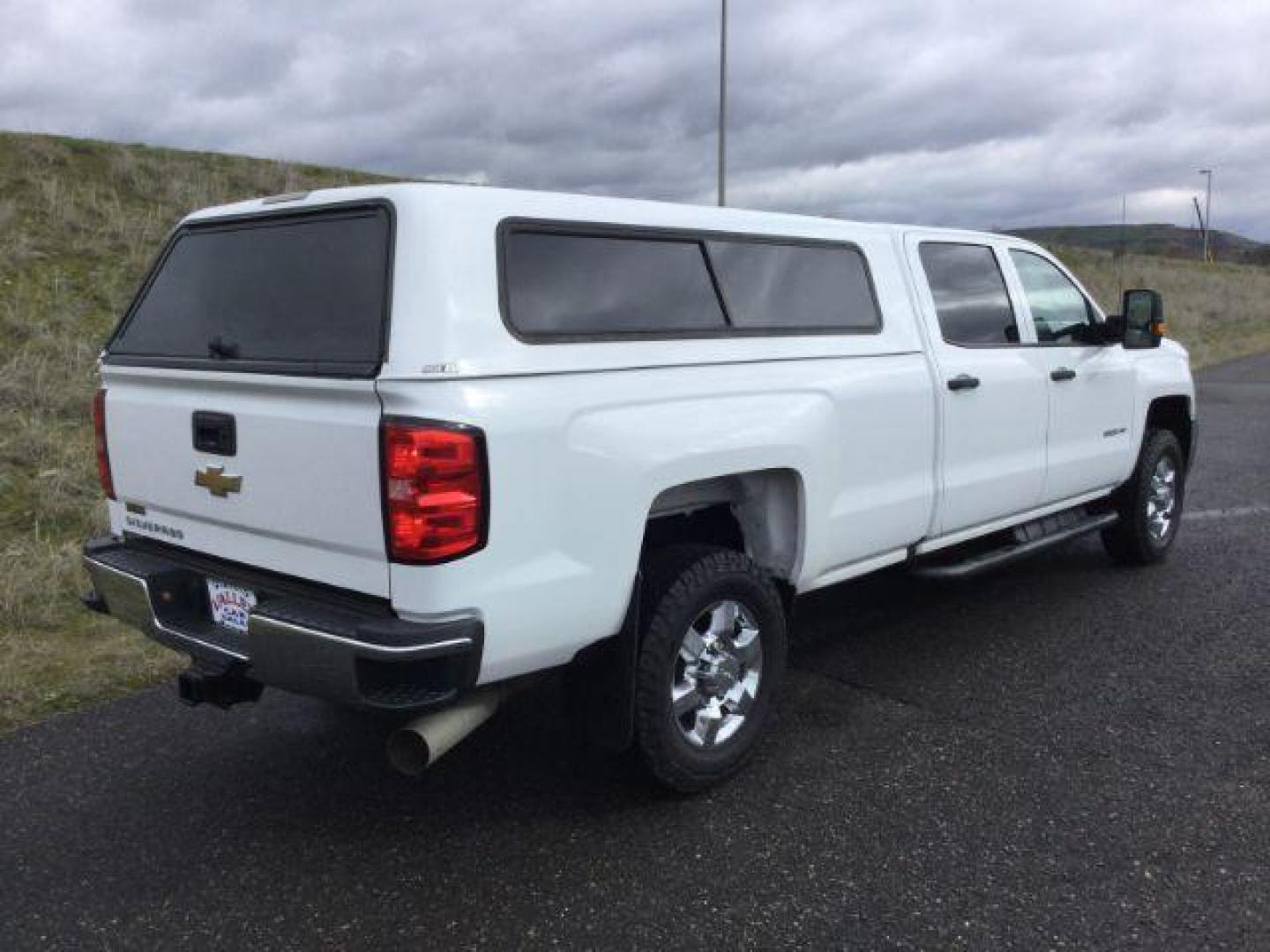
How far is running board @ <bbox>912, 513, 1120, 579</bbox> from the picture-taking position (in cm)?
466

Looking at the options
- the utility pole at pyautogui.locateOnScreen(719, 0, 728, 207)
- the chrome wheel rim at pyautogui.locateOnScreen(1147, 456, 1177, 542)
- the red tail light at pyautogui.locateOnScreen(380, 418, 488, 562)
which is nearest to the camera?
the red tail light at pyautogui.locateOnScreen(380, 418, 488, 562)

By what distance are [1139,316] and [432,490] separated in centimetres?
414

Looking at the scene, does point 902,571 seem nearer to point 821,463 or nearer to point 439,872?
point 821,463

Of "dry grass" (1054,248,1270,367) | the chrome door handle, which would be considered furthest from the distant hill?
the chrome door handle

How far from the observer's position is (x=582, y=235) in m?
3.31

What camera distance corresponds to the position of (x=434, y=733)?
9.73 ft

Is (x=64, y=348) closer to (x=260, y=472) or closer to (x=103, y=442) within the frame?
(x=103, y=442)

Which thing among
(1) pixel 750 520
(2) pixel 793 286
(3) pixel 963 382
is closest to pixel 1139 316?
(3) pixel 963 382

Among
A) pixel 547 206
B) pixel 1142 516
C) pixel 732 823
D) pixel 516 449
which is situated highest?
pixel 547 206

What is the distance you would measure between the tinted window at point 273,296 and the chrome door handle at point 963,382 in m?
2.51

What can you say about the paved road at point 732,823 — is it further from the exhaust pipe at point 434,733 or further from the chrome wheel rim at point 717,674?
the exhaust pipe at point 434,733

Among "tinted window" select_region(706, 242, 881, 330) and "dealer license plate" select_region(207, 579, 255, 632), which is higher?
"tinted window" select_region(706, 242, 881, 330)

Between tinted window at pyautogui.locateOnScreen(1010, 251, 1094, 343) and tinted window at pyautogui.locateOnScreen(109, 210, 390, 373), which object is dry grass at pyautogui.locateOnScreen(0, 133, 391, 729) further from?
tinted window at pyautogui.locateOnScreen(1010, 251, 1094, 343)

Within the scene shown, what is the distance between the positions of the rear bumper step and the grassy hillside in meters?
1.35
